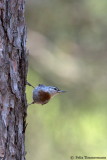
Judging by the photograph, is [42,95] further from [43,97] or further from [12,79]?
[12,79]

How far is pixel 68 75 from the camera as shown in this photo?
584 centimetres

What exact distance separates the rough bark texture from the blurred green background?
237 cm

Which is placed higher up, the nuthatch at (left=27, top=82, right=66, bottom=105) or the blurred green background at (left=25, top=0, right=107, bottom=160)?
the blurred green background at (left=25, top=0, right=107, bottom=160)

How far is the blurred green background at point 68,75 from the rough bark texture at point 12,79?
237 cm

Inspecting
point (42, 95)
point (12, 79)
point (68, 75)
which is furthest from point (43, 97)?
point (68, 75)

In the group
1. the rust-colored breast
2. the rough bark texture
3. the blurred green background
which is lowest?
the rough bark texture

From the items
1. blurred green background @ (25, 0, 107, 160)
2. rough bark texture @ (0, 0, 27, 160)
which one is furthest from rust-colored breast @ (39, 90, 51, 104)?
blurred green background @ (25, 0, 107, 160)

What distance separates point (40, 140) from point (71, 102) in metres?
0.60

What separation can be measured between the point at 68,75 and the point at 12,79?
10.3ft

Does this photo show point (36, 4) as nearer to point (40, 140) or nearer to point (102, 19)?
point (102, 19)

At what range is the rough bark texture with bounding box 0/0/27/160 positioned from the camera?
8.70 ft

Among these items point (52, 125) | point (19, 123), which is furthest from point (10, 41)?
point (52, 125)

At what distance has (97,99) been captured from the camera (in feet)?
19.4

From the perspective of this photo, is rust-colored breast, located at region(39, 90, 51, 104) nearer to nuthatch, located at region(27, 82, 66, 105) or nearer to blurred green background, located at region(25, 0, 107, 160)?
nuthatch, located at region(27, 82, 66, 105)
